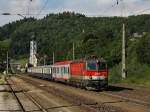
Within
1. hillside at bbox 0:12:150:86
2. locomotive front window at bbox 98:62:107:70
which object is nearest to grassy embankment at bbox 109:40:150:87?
hillside at bbox 0:12:150:86

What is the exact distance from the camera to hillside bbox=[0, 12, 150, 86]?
64.0 meters

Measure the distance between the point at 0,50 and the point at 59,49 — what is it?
2817 centimetres

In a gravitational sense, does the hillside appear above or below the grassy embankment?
above

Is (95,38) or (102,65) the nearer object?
(102,65)

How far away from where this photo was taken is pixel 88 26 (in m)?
121

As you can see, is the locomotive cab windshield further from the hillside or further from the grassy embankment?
the hillside

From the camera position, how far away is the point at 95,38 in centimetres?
10275

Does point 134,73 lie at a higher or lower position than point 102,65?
lower

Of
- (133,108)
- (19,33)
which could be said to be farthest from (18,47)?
(133,108)

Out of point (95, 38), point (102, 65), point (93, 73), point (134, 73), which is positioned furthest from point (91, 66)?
point (95, 38)

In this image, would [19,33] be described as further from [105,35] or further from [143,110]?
[143,110]

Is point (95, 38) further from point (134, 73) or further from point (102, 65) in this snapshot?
point (102, 65)

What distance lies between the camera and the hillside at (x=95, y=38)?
→ 64.0 meters

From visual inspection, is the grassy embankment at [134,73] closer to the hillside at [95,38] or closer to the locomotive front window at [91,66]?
the hillside at [95,38]
